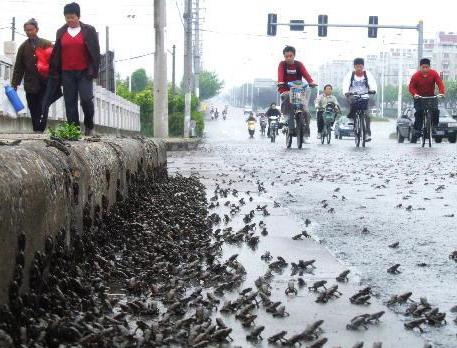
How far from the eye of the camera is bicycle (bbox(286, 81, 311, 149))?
64.3ft

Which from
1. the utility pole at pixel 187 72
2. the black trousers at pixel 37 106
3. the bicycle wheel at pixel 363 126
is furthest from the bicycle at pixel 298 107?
the utility pole at pixel 187 72

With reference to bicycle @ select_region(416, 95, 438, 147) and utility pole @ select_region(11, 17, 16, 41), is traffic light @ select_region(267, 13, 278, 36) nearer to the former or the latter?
bicycle @ select_region(416, 95, 438, 147)

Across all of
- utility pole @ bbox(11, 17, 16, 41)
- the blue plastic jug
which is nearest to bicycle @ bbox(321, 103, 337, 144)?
the blue plastic jug

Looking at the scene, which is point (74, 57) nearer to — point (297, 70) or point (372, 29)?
point (297, 70)

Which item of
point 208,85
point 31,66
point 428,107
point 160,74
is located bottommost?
point 428,107

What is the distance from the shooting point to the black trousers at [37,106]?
13.8m

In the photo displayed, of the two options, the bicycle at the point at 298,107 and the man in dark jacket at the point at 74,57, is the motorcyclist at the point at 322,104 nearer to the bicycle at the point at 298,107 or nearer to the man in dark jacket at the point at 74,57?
the bicycle at the point at 298,107

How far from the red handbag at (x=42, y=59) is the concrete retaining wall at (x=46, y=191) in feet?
25.5

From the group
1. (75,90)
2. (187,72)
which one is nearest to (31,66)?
(75,90)

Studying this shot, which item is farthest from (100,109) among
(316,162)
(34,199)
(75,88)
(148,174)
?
(34,199)

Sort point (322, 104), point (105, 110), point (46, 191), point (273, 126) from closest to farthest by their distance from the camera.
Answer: point (46, 191)
point (322, 104)
point (105, 110)
point (273, 126)

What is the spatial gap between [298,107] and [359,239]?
14709 mm

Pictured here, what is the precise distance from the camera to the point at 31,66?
44.0ft

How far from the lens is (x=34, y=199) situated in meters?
3.12
